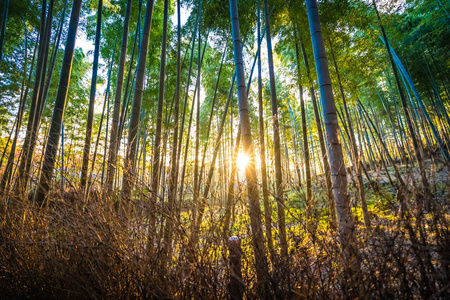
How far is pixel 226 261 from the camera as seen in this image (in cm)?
108

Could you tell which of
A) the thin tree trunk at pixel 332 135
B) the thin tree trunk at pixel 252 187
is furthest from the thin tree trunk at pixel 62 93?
the thin tree trunk at pixel 332 135

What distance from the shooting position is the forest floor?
0.84 metres

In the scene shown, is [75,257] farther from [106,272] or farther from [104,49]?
[104,49]

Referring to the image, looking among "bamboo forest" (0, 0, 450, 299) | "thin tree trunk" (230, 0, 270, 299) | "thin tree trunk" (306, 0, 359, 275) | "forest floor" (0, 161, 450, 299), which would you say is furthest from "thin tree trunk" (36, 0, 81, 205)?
"thin tree trunk" (306, 0, 359, 275)

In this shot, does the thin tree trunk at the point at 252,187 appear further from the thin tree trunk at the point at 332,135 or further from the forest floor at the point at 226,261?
the thin tree trunk at the point at 332,135

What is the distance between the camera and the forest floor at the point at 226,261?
→ 84 cm

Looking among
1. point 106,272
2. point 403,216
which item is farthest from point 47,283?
point 403,216

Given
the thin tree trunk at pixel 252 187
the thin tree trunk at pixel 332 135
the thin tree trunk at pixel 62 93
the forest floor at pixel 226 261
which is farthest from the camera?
the thin tree trunk at pixel 62 93

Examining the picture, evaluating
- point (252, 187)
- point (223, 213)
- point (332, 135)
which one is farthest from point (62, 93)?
point (332, 135)

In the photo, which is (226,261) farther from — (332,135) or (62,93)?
(62,93)

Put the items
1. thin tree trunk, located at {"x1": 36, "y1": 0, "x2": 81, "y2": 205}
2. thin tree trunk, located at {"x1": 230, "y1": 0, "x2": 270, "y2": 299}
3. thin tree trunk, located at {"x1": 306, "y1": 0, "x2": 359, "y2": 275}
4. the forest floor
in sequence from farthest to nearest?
thin tree trunk, located at {"x1": 36, "y1": 0, "x2": 81, "y2": 205}, thin tree trunk, located at {"x1": 306, "y1": 0, "x2": 359, "y2": 275}, thin tree trunk, located at {"x1": 230, "y1": 0, "x2": 270, "y2": 299}, the forest floor

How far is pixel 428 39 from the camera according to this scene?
17.7 ft

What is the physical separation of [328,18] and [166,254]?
316cm

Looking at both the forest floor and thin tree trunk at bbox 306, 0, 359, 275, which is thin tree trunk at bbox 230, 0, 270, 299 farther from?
thin tree trunk at bbox 306, 0, 359, 275
